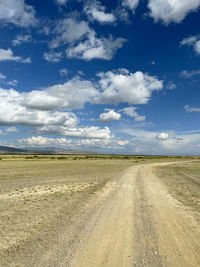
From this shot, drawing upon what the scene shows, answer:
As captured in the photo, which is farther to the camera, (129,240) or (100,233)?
(100,233)

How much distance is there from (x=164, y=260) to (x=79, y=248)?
8.30ft

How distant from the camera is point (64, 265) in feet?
16.2

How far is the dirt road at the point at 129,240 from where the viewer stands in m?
5.18

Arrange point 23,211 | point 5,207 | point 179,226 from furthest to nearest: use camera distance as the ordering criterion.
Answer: point 5,207 < point 23,211 < point 179,226

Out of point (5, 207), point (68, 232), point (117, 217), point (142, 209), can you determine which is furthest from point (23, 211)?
point (142, 209)

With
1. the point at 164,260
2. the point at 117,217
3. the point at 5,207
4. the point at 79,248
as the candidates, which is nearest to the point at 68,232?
the point at 79,248

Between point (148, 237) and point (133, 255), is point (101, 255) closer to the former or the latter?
point (133, 255)

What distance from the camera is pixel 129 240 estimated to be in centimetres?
636

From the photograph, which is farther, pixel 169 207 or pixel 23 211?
pixel 169 207

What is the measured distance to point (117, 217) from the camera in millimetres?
→ 8711

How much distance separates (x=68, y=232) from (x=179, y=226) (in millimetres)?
4534

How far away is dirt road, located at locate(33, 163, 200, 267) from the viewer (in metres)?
5.18

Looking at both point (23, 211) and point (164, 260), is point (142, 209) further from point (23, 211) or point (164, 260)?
point (23, 211)

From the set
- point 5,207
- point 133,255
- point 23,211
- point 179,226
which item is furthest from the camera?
point 5,207
